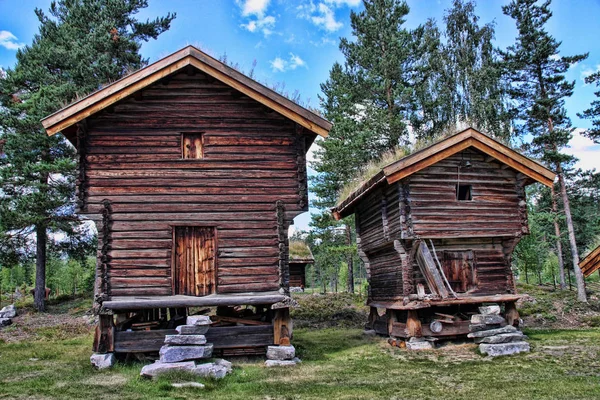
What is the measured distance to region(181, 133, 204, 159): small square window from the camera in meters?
14.0

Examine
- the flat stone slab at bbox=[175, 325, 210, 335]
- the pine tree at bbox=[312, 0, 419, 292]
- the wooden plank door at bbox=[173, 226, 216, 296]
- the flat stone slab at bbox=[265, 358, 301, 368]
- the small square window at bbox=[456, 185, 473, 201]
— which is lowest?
the flat stone slab at bbox=[265, 358, 301, 368]

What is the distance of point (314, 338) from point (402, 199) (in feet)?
22.0

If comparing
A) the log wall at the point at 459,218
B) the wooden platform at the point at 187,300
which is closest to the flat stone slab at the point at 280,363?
the wooden platform at the point at 187,300

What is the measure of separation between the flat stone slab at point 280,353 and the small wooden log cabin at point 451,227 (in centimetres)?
455

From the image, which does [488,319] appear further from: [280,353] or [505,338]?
[280,353]

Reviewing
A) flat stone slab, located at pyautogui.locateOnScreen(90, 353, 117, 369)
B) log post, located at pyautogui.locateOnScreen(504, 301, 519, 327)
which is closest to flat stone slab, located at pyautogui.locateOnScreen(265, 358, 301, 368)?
flat stone slab, located at pyautogui.locateOnScreen(90, 353, 117, 369)

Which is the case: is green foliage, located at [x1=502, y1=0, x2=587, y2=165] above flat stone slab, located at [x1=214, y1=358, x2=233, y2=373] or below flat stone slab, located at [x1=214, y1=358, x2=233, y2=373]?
above

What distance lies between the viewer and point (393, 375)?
11414 millimetres

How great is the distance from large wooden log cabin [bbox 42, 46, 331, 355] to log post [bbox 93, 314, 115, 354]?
0.03 m

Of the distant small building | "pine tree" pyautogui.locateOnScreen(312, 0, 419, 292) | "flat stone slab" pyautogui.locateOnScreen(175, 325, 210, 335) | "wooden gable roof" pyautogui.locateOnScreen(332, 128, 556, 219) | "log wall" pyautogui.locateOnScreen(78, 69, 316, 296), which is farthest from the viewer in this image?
the distant small building

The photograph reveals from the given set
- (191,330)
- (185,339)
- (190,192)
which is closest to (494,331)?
(191,330)

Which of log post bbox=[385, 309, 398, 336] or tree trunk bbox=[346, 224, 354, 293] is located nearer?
log post bbox=[385, 309, 398, 336]

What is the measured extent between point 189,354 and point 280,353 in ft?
8.27

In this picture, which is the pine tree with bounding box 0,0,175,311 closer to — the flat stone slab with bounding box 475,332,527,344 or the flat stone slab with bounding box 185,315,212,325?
the flat stone slab with bounding box 185,315,212,325
